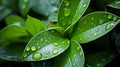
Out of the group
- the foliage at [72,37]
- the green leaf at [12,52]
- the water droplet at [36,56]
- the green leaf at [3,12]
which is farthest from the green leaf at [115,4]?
the green leaf at [3,12]

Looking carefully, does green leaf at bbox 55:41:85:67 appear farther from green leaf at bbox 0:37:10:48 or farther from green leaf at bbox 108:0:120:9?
green leaf at bbox 0:37:10:48

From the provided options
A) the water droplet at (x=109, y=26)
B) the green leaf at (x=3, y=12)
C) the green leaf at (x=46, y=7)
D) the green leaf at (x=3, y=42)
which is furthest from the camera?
the green leaf at (x=3, y=12)

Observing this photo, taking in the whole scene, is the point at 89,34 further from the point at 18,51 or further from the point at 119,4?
the point at 18,51

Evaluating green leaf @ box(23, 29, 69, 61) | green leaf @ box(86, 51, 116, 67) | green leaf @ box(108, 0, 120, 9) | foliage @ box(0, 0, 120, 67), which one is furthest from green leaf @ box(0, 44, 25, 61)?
green leaf @ box(108, 0, 120, 9)

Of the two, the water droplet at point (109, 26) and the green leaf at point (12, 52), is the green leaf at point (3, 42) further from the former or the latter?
the water droplet at point (109, 26)

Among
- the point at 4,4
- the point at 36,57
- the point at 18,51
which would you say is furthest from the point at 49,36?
the point at 4,4

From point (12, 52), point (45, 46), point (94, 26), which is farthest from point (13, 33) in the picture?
point (94, 26)

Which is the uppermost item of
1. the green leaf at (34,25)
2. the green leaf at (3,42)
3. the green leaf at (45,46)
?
the green leaf at (34,25)
